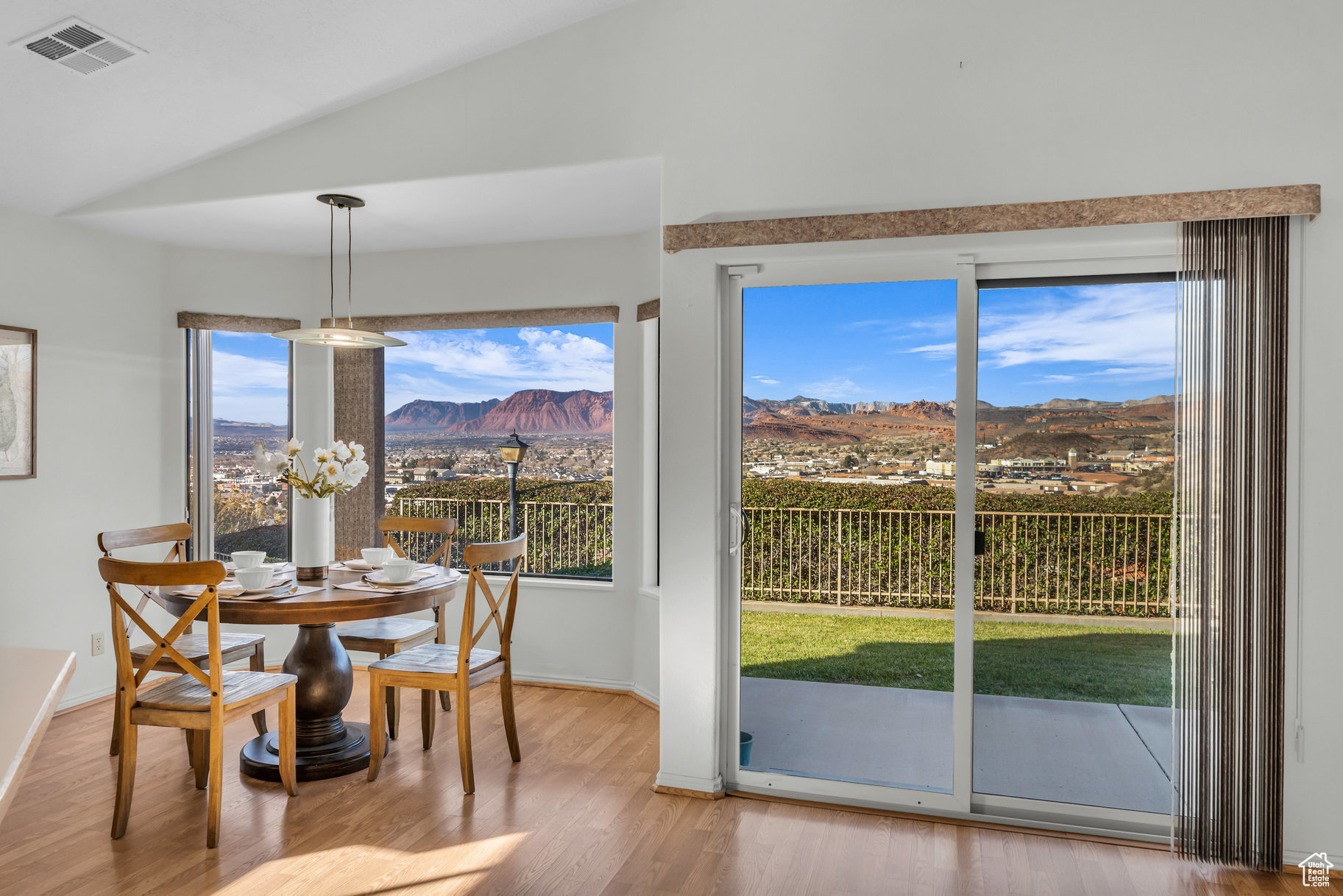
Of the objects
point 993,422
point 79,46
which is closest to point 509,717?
point 993,422

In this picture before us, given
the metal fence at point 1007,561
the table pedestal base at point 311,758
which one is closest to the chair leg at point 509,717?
the table pedestal base at point 311,758

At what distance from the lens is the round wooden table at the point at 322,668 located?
3.03m

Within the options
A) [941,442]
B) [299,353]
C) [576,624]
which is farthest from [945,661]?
[299,353]

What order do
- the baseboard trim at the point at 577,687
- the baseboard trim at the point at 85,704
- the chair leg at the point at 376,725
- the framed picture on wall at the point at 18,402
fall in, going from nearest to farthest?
the chair leg at the point at 376,725, the framed picture on wall at the point at 18,402, the baseboard trim at the point at 85,704, the baseboard trim at the point at 577,687

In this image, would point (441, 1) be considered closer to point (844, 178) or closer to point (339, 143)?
point (339, 143)

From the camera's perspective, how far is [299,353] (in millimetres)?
4965

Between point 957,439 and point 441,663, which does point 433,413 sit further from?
point 957,439

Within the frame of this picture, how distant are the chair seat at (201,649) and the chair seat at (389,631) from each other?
0.37 meters

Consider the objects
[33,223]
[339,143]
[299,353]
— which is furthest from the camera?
[299,353]

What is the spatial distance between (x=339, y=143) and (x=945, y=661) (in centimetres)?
325

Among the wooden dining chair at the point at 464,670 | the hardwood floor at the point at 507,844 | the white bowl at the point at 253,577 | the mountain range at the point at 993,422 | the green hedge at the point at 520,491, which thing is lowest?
the hardwood floor at the point at 507,844

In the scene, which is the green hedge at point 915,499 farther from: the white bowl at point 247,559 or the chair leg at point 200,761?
the chair leg at point 200,761

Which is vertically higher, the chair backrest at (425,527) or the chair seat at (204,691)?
the chair backrest at (425,527)

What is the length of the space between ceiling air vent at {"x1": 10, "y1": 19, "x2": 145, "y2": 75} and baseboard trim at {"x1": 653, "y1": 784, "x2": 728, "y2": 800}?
326cm
